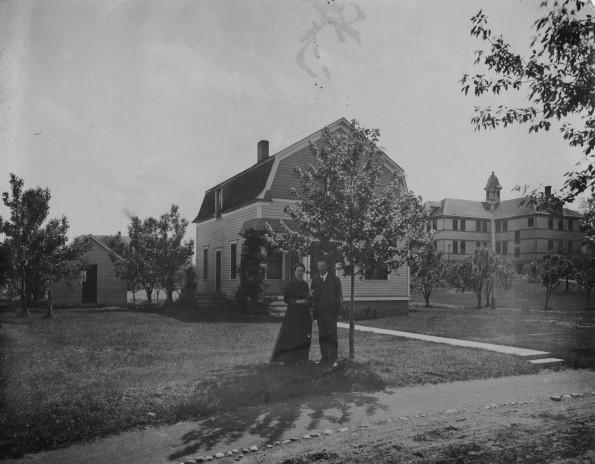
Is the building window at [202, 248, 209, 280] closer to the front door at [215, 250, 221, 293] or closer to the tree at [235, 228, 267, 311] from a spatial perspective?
the front door at [215, 250, 221, 293]

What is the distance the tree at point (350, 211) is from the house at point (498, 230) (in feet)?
104

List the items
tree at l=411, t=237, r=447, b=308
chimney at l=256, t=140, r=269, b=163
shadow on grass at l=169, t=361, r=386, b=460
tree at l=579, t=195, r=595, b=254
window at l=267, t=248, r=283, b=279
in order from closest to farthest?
shadow on grass at l=169, t=361, r=386, b=460
tree at l=579, t=195, r=595, b=254
window at l=267, t=248, r=283, b=279
chimney at l=256, t=140, r=269, b=163
tree at l=411, t=237, r=447, b=308

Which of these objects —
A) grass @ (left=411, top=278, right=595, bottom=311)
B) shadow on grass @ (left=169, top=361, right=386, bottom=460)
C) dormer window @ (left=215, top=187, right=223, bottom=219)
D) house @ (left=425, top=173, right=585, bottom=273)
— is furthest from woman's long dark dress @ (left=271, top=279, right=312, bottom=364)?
house @ (left=425, top=173, right=585, bottom=273)

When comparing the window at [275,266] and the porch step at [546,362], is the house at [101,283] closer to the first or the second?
the window at [275,266]

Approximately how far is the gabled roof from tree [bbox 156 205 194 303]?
6.46 ft

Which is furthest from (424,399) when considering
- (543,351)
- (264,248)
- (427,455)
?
(264,248)

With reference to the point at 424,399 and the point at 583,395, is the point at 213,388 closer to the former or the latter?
the point at 424,399

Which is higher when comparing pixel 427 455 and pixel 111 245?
pixel 111 245

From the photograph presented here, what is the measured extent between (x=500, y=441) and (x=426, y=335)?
952 cm

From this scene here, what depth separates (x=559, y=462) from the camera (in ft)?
13.7

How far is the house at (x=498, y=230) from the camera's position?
146 ft

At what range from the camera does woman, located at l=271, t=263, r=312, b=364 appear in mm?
8672

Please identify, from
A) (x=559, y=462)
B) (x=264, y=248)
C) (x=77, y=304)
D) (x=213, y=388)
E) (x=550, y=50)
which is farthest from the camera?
(x=77, y=304)

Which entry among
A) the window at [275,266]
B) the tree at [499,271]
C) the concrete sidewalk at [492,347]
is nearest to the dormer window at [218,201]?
the window at [275,266]
